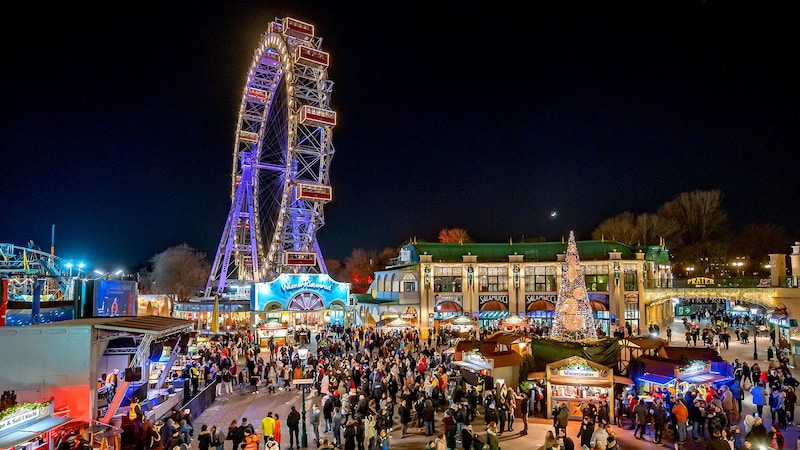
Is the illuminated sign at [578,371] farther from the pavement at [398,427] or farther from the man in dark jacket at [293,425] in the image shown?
the man in dark jacket at [293,425]

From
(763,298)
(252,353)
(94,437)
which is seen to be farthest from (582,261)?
(94,437)

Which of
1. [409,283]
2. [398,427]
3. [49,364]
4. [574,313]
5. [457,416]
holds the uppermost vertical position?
[409,283]

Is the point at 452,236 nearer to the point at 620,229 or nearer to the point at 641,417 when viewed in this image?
the point at 620,229

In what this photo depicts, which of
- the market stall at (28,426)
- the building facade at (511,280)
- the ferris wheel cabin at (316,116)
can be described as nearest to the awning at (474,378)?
the market stall at (28,426)

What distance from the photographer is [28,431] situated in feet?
29.7

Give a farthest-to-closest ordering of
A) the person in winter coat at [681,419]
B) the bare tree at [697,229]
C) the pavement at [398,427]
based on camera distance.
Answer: the bare tree at [697,229]
the pavement at [398,427]
the person in winter coat at [681,419]

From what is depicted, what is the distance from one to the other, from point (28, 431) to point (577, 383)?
12.6 m

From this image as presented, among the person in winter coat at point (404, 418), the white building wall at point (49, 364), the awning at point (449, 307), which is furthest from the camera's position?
the awning at point (449, 307)

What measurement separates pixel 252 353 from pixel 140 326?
35.5 ft

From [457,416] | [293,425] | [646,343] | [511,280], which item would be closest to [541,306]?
[511,280]

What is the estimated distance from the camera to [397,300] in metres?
42.7

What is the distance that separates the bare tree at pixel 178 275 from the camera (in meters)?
70.3

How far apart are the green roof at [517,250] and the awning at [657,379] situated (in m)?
27.4

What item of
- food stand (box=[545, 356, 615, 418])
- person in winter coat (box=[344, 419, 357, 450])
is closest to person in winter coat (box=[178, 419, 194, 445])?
person in winter coat (box=[344, 419, 357, 450])
